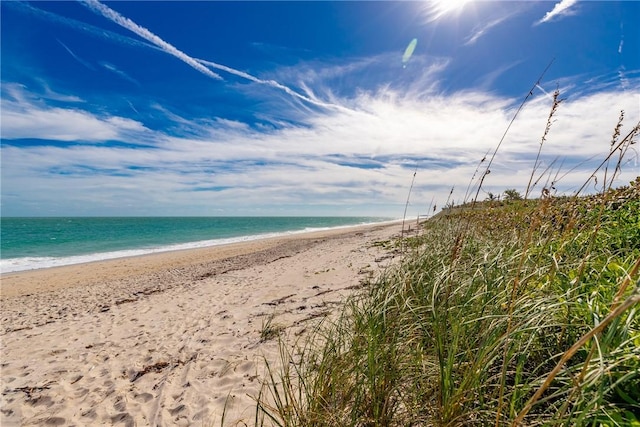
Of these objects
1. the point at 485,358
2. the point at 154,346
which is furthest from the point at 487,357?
the point at 154,346

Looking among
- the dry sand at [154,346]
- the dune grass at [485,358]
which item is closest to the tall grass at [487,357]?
the dune grass at [485,358]

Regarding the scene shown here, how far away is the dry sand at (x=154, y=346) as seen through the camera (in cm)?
379

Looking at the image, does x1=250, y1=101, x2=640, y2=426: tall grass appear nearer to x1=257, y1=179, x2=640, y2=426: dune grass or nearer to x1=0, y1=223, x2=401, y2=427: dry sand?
x1=257, y1=179, x2=640, y2=426: dune grass

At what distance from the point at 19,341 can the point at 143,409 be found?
198 inches

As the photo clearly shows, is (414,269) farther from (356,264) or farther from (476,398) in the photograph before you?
(356,264)

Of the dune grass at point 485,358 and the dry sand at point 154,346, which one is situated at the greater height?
the dune grass at point 485,358

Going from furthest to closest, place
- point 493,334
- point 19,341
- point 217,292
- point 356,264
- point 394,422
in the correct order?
1. point 356,264
2. point 217,292
3. point 19,341
4. point 394,422
5. point 493,334

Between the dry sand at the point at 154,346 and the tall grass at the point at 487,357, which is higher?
the tall grass at the point at 487,357

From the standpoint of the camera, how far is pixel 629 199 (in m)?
4.65

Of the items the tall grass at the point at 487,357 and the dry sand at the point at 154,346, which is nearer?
the tall grass at the point at 487,357

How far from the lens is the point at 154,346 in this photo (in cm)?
561

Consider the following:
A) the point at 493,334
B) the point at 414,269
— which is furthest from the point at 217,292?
the point at 493,334

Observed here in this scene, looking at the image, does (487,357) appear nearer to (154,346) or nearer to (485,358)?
(485,358)

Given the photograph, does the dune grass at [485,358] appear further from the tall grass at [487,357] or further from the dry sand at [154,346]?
the dry sand at [154,346]
